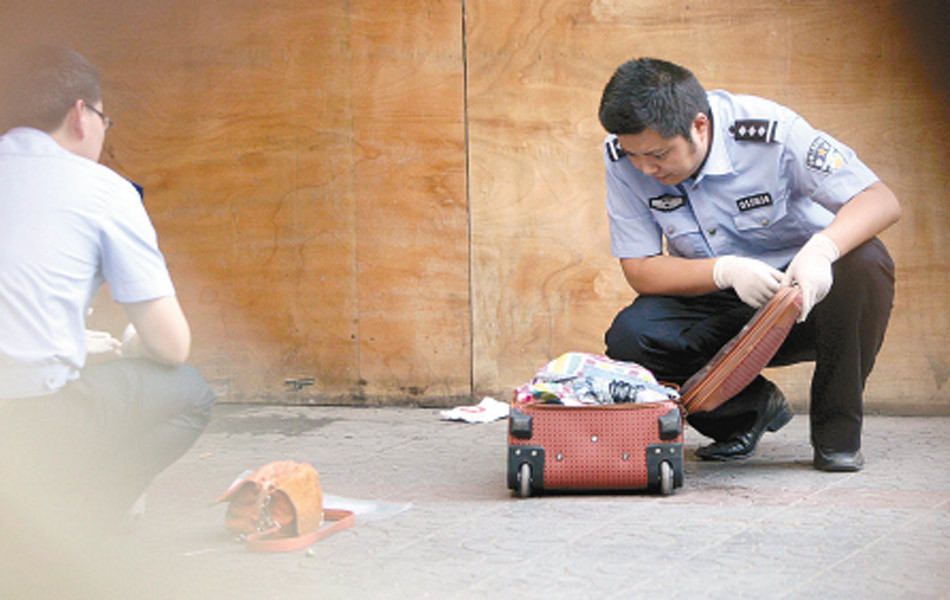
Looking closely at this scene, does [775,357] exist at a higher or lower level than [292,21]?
lower

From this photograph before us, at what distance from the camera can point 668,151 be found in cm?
298

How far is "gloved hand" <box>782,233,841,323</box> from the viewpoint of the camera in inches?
111

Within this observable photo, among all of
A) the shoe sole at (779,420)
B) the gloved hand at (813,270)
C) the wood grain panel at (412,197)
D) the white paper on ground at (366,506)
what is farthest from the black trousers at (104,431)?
the wood grain panel at (412,197)

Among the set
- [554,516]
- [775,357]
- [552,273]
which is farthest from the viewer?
[552,273]

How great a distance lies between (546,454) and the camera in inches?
110

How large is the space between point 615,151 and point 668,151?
0.22m

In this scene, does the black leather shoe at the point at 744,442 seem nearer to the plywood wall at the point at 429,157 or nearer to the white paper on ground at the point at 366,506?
the plywood wall at the point at 429,157

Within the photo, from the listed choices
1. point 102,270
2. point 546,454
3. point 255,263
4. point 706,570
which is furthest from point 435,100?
point 706,570

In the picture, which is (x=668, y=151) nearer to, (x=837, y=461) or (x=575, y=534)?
(x=837, y=461)

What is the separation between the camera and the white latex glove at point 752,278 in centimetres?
291

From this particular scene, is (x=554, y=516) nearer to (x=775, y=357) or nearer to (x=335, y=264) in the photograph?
(x=775, y=357)

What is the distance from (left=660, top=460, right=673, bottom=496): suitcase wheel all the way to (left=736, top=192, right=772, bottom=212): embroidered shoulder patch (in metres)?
0.79

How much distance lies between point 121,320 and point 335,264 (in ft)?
3.13

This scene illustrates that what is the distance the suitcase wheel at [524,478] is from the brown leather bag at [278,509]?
51 cm
